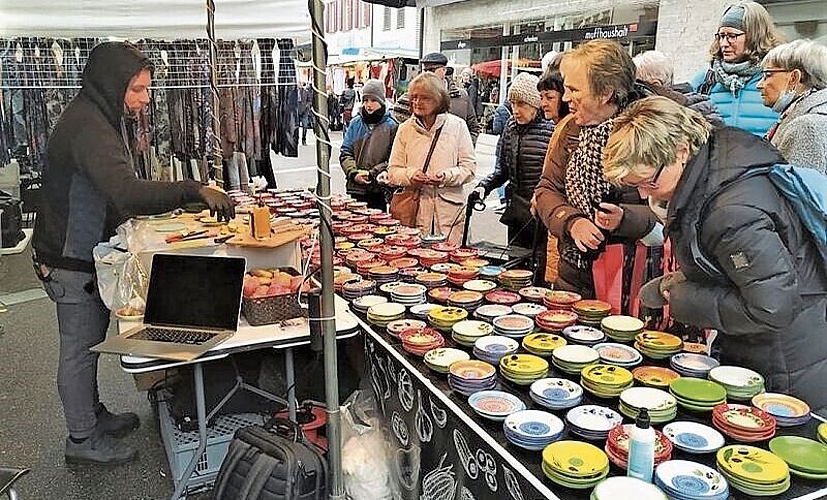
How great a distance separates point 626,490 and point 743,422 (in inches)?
14.2

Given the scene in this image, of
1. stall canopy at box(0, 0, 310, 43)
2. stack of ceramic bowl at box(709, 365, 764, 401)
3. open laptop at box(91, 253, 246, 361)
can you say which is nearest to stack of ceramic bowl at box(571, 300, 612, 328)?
stack of ceramic bowl at box(709, 365, 764, 401)

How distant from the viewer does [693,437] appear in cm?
131

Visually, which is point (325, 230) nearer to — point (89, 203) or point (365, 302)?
point (365, 302)

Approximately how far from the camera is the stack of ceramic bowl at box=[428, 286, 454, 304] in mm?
2141

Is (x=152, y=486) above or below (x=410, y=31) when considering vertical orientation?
below

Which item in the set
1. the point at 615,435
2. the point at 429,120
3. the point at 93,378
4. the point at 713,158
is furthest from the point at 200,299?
the point at 429,120

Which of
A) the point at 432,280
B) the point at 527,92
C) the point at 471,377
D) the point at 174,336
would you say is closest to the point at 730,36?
the point at 527,92

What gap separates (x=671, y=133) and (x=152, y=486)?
2117 millimetres

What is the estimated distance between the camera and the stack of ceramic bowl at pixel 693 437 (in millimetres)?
1274

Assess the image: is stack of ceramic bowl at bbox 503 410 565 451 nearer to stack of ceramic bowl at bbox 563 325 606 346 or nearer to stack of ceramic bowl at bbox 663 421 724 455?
stack of ceramic bowl at bbox 663 421 724 455

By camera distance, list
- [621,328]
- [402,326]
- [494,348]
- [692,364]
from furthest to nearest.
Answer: [402,326], [621,328], [494,348], [692,364]

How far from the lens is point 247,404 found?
2.46 meters

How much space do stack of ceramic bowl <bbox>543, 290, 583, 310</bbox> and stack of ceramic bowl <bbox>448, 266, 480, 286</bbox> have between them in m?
0.30

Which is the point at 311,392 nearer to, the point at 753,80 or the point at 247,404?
the point at 247,404
